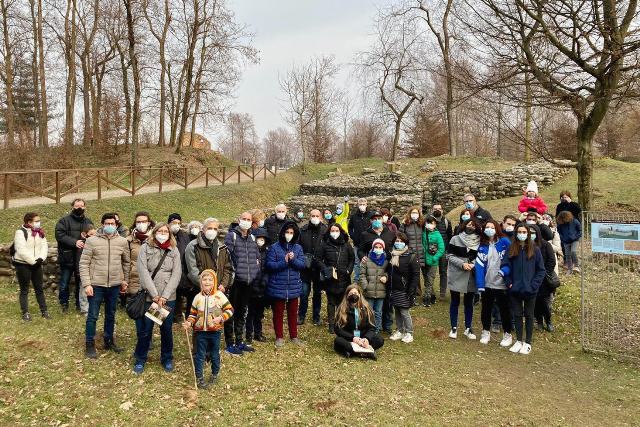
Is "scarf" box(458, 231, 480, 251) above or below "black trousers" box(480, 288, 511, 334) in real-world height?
above

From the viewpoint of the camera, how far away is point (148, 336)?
510cm

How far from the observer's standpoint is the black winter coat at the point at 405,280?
6449 millimetres

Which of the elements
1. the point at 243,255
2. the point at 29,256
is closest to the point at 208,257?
the point at 243,255

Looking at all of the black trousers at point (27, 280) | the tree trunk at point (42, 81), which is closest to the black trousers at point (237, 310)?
the black trousers at point (27, 280)

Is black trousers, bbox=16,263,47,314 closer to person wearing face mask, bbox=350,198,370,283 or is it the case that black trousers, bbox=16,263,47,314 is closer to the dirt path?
person wearing face mask, bbox=350,198,370,283

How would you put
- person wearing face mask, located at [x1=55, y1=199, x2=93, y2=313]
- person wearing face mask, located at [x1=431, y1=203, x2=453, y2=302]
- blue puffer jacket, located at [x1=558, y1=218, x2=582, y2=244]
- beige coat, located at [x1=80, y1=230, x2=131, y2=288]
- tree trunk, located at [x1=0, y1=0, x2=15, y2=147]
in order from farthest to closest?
tree trunk, located at [x1=0, y1=0, x2=15, y2=147], blue puffer jacket, located at [x1=558, y1=218, x2=582, y2=244], person wearing face mask, located at [x1=431, y1=203, x2=453, y2=302], person wearing face mask, located at [x1=55, y1=199, x2=93, y2=313], beige coat, located at [x1=80, y1=230, x2=131, y2=288]

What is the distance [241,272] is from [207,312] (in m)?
0.99

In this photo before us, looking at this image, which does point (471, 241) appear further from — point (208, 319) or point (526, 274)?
point (208, 319)

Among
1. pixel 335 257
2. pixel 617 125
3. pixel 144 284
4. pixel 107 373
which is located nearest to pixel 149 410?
pixel 107 373

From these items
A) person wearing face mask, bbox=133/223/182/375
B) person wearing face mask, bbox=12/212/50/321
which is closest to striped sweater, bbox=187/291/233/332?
person wearing face mask, bbox=133/223/182/375

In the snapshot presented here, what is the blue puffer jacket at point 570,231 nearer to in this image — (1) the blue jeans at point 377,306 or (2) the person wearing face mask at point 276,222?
(1) the blue jeans at point 377,306

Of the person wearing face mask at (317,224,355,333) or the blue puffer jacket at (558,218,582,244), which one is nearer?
the person wearing face mask at (317,224,355,333)

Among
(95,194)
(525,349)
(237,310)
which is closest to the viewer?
(237,310)

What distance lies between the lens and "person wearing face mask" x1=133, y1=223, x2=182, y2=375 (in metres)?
4.97
